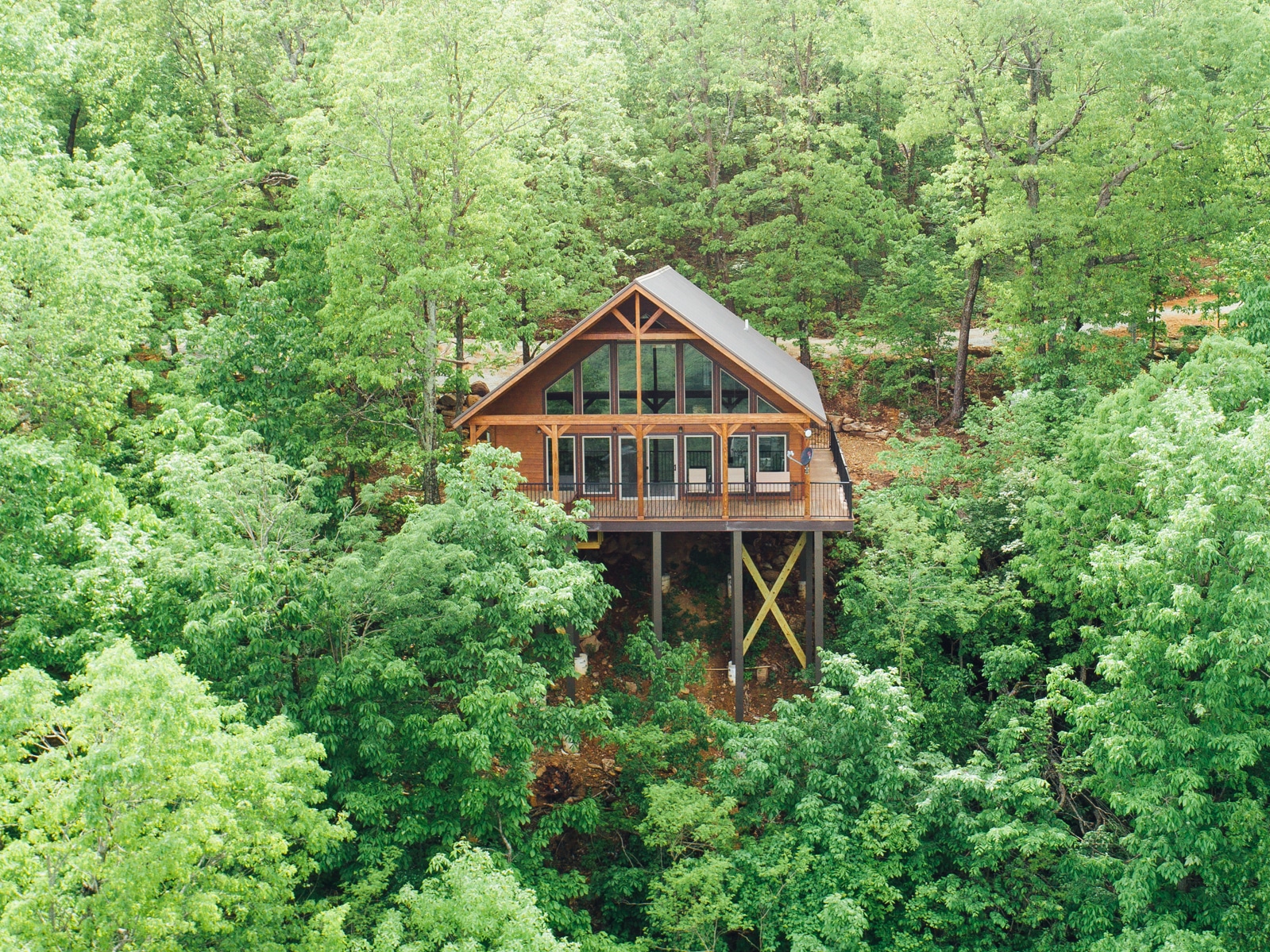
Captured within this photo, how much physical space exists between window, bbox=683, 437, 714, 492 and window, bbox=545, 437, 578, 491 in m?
2.76

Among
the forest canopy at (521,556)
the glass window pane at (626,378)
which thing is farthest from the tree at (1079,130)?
the glass window pane at (626,378)

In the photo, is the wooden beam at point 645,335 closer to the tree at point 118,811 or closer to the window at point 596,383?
the window at point 596,383

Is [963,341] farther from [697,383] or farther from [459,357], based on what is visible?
[459,357]

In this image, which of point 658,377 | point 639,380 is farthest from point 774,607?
point 639,380

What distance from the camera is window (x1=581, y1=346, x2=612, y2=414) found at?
82.4ft

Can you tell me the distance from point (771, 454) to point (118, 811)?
17.2m

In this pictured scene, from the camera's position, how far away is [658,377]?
82.9 ft

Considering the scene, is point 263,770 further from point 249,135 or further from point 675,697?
point 249,135

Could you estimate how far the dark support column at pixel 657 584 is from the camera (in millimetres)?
23827

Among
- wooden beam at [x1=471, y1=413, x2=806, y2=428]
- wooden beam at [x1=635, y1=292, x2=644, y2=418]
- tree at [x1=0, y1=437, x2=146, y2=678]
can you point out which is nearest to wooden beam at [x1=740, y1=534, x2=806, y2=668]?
wooden beam at [x1=635, y1=292, x2=644, y2=418]

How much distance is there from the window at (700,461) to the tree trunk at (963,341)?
12.2 m

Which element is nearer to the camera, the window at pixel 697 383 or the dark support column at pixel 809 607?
the dark support column at pixel 809 607

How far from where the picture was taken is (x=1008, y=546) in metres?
23.4

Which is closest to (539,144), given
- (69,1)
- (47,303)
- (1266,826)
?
(69,1)
